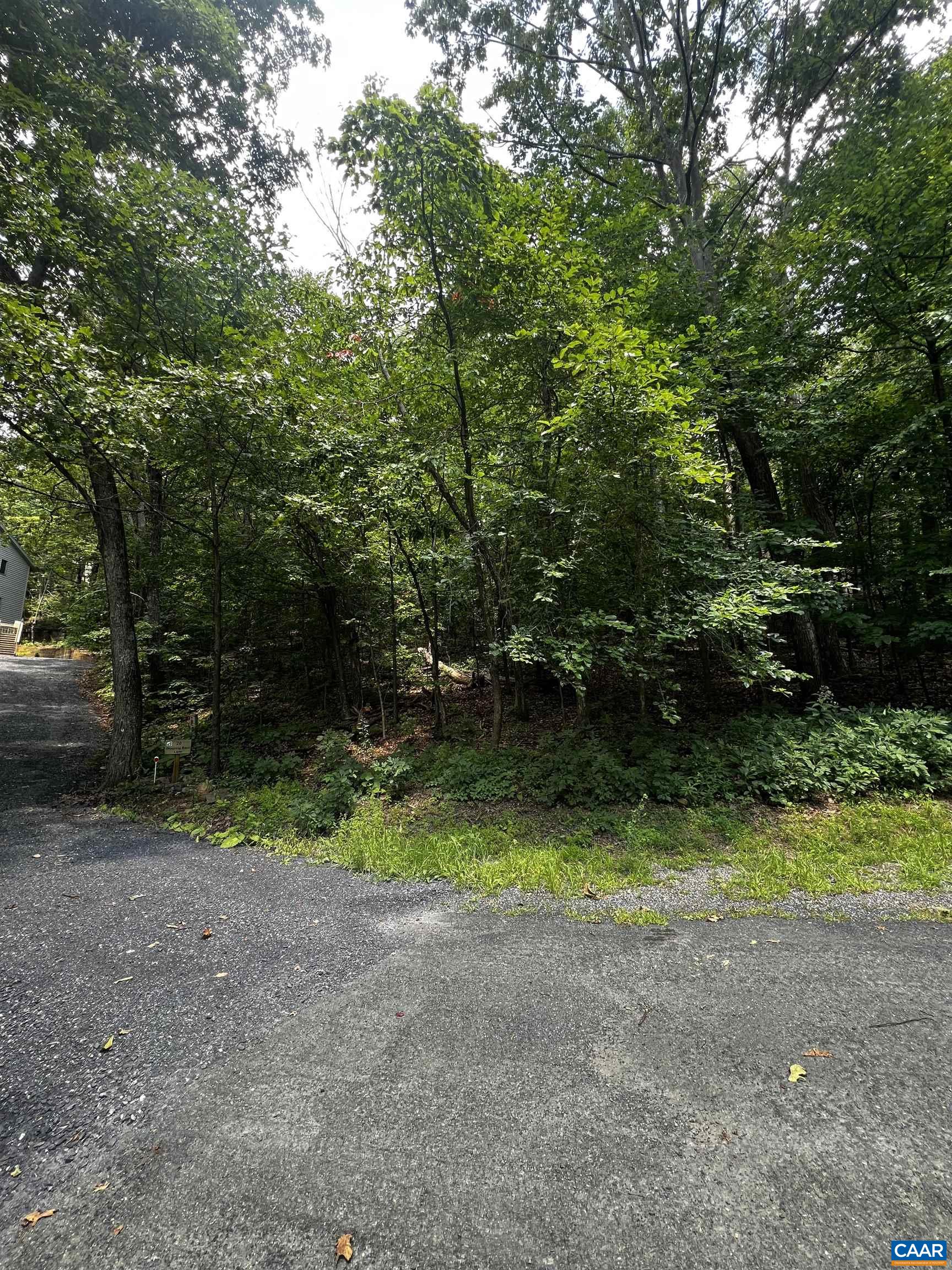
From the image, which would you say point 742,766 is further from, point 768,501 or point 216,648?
point 216,648

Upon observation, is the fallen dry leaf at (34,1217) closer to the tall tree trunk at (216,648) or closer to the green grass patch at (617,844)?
the green grass patch at (617,844)

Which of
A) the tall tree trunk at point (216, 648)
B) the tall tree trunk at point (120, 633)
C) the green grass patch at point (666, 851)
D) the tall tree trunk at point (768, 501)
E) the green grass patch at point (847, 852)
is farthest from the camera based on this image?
the tall tree trunk at point (768, 501)

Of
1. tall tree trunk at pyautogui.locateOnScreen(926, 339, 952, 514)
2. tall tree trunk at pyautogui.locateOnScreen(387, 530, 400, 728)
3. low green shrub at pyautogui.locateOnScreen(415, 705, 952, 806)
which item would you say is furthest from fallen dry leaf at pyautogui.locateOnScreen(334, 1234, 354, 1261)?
tall tree trunk at pyautogui.locateOnScreen(926, 339, 952, 514)

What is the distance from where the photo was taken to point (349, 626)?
337 inches

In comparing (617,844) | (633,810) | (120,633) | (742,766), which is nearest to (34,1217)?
(617,844)

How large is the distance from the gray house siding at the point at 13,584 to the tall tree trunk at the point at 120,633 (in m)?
28.4

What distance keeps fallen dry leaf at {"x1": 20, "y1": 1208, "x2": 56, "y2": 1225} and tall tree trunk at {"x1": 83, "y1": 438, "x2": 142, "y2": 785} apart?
5905 millimetres

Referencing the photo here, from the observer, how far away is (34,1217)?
4.76 ft

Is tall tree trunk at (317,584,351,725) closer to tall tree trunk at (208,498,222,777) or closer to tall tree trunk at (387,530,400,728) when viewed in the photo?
tall tree trunk at (387,530,400,728)

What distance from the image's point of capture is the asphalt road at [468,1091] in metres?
1.39

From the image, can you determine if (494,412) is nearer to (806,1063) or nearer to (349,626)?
(349,626)

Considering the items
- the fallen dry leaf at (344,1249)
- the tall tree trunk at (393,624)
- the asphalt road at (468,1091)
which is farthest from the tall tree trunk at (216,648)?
the fallen dry leaf at (344,1249)

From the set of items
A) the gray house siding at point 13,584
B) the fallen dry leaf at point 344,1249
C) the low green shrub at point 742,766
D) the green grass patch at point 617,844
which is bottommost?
the green grass patch at point 617,844

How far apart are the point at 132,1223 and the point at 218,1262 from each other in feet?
1.08
